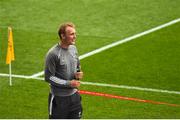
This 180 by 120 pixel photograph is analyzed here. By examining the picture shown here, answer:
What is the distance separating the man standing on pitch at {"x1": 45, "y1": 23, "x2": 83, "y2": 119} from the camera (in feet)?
30.5

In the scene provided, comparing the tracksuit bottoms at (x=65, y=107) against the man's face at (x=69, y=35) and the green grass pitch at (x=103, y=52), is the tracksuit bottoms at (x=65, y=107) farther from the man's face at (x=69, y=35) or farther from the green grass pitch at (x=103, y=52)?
the green grass pitch at (x=103, y=52)

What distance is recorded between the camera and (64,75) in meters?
9.48

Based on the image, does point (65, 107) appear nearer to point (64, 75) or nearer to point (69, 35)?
point (64, 75)

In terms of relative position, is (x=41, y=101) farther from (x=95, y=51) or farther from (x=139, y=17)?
(x=139, y=17)

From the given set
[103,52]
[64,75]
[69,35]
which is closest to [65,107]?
[64,75]

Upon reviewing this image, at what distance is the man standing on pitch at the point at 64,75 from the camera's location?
930 cm

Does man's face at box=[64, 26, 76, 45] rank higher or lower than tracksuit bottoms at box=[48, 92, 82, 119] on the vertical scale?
higher

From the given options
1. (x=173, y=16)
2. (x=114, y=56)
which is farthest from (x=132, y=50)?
(x=173, y=16)

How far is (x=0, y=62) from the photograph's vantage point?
51.1ft

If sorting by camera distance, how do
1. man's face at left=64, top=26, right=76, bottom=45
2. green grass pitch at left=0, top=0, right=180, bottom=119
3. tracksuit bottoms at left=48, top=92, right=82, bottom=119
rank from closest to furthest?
man's face at left=64, top=26, right=76, bottom=45 → tracksuit bottoms at left=48, top=92, right=82, bottom=119 → green grass pitch at left=0, top=0, right=180, bottom=119

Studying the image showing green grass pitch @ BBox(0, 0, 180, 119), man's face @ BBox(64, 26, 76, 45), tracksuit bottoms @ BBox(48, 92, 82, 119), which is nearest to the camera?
man's face @ BBox(64, 26, 76, 45)

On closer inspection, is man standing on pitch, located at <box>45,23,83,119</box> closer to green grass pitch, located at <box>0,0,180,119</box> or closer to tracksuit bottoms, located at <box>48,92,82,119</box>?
tracksuit bottoms, located at <box>48,92,82,119</box>

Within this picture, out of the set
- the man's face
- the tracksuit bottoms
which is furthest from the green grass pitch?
the man's face

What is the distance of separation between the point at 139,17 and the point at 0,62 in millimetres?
5545
